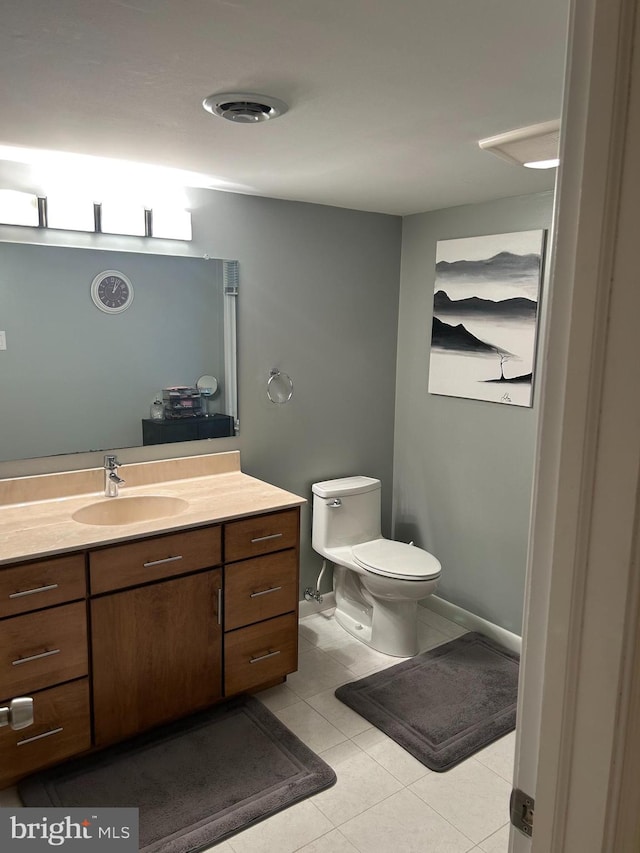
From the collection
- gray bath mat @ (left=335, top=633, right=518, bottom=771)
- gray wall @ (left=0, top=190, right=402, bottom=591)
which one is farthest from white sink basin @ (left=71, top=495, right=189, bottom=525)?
gray bath mat @ (left=335, top=633, right=518, bottom=771)

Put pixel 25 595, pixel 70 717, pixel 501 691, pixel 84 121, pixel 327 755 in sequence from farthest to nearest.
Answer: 1. pixel 501 691
2. pixel 327 755
3. pixel 70 717
4. pixel 25 595
5. pixel 84 121

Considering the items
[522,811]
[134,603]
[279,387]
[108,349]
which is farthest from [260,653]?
[522,811]

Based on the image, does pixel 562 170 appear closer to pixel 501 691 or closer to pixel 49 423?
pixel 49 423

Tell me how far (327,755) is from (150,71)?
7.52 ft

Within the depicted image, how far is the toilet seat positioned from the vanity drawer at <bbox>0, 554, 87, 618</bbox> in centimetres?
139

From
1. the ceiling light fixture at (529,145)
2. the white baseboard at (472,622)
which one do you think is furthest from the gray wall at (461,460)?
the ceiling light fixture at (529,145)

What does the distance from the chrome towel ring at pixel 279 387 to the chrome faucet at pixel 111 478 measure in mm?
A: 851

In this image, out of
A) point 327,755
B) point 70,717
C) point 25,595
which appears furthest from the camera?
point 327,755

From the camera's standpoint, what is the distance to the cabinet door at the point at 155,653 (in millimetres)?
2264

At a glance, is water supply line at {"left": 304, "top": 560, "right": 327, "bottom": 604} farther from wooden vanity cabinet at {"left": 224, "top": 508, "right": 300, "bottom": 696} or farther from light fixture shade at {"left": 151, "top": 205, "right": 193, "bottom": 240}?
→ light fixture shade at {"left": 151, "top": 205, "right": 193, "bottom": 240}

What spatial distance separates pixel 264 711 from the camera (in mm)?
2645

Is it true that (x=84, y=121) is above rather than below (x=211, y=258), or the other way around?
above

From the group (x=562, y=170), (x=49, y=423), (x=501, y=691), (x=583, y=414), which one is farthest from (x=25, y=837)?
(x=562, y=170)

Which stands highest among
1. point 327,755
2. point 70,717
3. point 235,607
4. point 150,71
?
point 150,71
